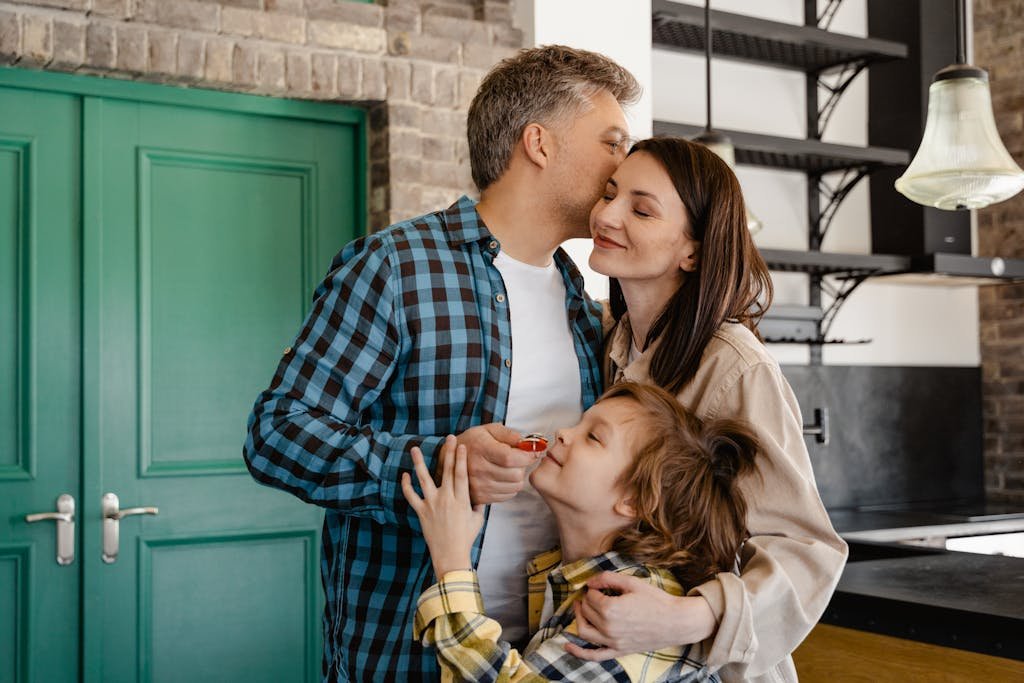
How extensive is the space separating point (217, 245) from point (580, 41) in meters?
1.39

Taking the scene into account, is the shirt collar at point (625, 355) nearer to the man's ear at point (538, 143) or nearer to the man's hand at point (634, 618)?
the man's ear at point (538, 143)

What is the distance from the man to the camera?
168cm

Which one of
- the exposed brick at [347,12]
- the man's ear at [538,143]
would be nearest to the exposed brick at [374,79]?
the exposed brick at [347,12]

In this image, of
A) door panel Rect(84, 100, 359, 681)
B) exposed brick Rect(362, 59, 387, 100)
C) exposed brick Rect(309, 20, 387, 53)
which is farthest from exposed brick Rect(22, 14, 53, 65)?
exposed brick Rect(362, 59, 387, 100)

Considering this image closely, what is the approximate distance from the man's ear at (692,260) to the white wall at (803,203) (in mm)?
2795

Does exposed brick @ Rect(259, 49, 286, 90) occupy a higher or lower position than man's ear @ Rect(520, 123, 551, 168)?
higher

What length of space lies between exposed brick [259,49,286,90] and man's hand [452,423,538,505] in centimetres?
219

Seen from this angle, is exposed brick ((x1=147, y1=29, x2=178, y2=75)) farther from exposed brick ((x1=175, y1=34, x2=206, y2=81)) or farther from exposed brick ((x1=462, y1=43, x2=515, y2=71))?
exposed brick ((x1=462, y1=43, x2=515, y2=71))

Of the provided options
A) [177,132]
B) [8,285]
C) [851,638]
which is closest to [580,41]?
[177,132]

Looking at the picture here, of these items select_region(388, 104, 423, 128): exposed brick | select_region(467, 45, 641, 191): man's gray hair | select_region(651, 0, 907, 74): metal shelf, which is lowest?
select_region(467, 45, 641, 191): man's gray hair

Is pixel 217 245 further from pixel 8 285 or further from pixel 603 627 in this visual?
pixel 603 627

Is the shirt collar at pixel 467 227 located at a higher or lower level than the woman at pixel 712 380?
higher

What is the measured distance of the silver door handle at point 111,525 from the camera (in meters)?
3.32

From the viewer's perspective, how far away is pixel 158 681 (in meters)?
3.39
